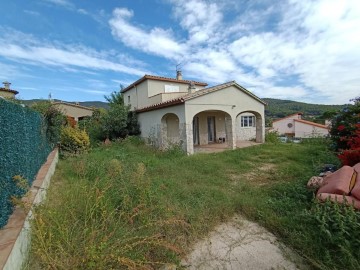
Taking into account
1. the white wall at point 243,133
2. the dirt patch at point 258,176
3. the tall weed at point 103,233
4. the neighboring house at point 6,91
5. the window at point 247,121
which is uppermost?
the neighboring house at point 6,91

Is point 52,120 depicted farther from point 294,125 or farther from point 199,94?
point 294,125

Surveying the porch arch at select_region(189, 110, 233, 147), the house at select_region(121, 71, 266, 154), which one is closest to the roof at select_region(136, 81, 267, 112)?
the house at select_region(121, 71, 266, 154)

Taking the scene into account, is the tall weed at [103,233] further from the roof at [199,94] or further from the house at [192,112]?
the house at [192,112]

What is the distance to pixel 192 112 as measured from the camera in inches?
540

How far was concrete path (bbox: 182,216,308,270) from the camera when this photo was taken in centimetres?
362

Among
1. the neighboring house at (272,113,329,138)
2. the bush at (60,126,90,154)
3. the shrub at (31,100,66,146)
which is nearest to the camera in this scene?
the shrub at (31,100,66,146)

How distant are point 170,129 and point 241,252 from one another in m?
14.7

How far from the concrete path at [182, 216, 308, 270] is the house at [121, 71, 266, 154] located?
30.3ft

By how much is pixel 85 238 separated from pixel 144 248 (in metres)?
0.93

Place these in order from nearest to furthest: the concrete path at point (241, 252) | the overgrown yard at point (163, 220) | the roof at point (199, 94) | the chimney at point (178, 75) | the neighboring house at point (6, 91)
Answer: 1. the overgrown yard at point (163, 220)
2. the concrete path at point (241, 252)
3. the roof at point (199, 94)
4. the chimney at point (178, 75)
5. the neighboring house at point (6, 91)

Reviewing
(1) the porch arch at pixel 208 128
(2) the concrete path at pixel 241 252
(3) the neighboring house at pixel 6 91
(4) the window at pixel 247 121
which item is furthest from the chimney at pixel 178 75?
(3) the neighboring house at pixel 6 91

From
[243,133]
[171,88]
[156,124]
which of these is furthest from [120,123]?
[243,133]

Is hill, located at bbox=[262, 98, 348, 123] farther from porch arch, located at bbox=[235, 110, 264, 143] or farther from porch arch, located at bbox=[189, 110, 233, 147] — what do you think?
porch arch, located at bbox=[189, 110, 233, 147]

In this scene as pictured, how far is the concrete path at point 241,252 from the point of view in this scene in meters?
3.62
